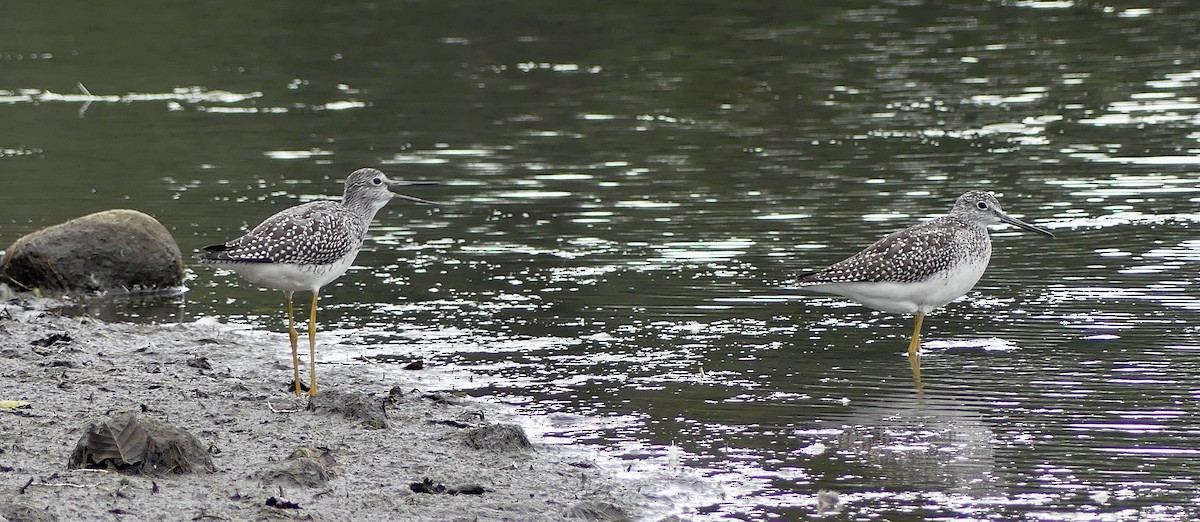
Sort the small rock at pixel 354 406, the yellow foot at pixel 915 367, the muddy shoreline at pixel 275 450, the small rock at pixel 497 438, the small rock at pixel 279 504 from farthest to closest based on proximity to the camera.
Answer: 1. the yellow foot at pixel 915 367
2. the small rock at pixel 354 406
3. the small rock at pixel 497 438
4. the muddy shoreline at pixel 275 450
5. the small rock at pixel 279 504

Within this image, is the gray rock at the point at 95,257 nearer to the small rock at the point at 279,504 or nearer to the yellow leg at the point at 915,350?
the yellow leg at the point at 915,350

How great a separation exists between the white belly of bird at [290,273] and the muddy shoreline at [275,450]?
2.39 ft

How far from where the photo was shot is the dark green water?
1057 cm

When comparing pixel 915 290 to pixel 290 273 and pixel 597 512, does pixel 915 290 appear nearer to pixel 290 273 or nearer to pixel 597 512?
pixel 290 273

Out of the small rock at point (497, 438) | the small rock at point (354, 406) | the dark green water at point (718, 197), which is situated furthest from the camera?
Result: the dark green water at point (718, 197)

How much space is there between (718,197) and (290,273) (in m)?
8.49

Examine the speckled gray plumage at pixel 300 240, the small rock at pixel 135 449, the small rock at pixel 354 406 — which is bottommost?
the small rock at pixel 354 406

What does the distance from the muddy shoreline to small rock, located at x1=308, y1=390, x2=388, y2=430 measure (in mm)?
22

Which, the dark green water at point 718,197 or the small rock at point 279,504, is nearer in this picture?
the small rock at point 279,504

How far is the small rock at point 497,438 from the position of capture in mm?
9891

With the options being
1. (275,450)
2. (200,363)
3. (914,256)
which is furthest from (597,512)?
(914,256)

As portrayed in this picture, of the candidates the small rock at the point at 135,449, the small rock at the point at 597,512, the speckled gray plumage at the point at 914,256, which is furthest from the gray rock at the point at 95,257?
the small rock at the point at 597,512

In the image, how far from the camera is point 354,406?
10516 mm

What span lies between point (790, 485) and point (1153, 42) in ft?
72.0
